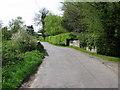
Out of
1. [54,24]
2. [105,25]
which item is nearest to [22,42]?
[105,25]

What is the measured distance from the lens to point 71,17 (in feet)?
87.5

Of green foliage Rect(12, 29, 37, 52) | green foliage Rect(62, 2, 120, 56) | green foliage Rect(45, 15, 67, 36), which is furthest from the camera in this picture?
green foliage Rect(45, 15, 67, 36)

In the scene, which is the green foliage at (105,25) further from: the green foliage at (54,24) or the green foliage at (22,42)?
the green foliage at (54,24)

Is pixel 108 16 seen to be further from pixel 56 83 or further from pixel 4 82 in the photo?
pixel 4 82

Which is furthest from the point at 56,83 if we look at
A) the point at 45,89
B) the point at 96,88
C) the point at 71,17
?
the point at 71,17

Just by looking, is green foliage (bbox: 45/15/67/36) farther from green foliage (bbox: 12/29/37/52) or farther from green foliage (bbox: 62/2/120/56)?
green foliage (bbox: 62/2/120/56)

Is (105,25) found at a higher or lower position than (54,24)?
lower

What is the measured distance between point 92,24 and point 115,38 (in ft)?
8.59

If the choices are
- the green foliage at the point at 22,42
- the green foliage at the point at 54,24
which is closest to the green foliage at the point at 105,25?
the green foliage at the point at 22,42

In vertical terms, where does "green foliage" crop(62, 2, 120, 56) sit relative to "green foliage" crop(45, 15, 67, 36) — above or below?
below

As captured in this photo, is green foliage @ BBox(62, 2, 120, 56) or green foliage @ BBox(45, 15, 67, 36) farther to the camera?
green foliage @ BBox(45, 15, 67, 36)

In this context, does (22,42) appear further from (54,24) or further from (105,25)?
(54,24)

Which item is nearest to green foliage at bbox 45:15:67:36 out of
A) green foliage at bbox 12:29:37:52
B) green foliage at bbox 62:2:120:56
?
green foliage at bbox 12:29:37:52

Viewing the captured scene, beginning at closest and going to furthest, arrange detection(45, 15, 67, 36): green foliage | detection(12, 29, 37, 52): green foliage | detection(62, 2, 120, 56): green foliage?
detection(62, 2, 120, 56): green foliage
detection(12, 29, 37, 52): green foliage
detection(45, 15, 67, 36): green foliage
